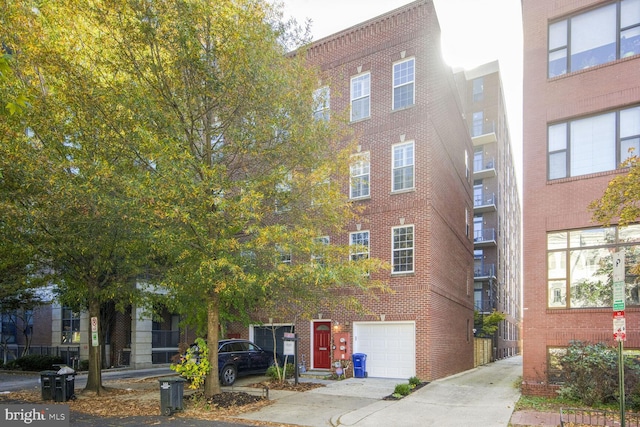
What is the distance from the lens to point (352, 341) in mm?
20016

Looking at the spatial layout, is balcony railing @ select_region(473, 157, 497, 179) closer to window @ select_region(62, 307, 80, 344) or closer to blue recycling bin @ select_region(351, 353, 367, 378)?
blue recycling bin @ select_region(351, 353, 367, 378)

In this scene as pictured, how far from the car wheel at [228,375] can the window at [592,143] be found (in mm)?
12385

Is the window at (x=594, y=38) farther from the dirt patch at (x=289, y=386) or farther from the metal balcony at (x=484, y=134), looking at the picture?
the metal balcony at (x=484, y=134)

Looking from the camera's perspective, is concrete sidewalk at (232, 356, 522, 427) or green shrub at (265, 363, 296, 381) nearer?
concrete sidewalk at (232, 356, 522, 427)

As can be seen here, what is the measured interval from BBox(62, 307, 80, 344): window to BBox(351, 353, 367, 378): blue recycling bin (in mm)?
16692

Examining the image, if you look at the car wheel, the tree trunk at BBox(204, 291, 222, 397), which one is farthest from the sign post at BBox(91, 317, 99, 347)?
the car wheel

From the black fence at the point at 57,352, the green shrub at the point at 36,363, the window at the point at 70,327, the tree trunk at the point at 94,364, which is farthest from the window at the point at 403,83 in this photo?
the window at the point at 70,327

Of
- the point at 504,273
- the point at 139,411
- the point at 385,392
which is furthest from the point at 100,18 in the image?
the point at 504,273

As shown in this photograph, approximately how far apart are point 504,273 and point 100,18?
134ft

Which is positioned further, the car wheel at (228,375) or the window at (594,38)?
the car wheel at (228,375)

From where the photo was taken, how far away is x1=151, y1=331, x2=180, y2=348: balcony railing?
27.4 metres

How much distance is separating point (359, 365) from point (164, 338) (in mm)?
13356

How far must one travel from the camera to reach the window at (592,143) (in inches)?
583

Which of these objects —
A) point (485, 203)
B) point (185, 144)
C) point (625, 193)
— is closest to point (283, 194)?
point (185, 144)
